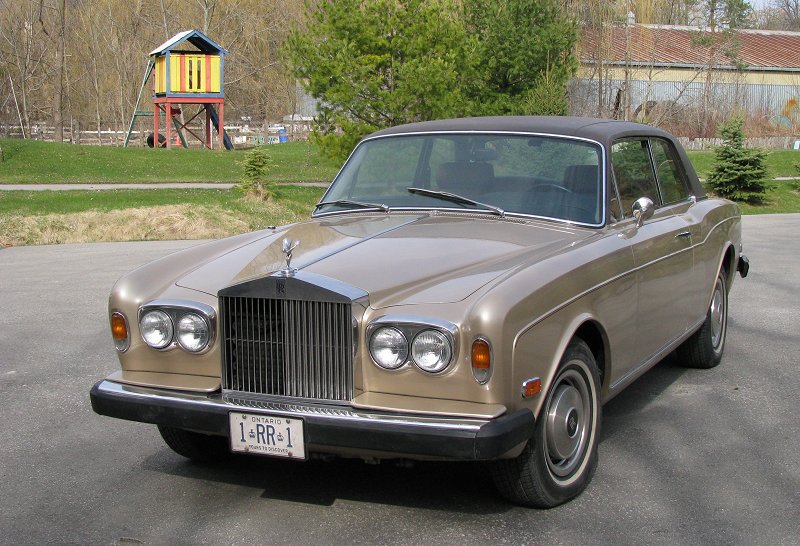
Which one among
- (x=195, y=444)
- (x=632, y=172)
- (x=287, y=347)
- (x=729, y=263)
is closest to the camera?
(x=287, y=347)

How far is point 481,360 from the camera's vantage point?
3.74 m

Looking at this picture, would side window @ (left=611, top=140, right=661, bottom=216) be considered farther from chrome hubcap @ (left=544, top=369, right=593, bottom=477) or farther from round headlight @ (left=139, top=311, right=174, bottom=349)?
round headlight @ (left=139, top=311, right=174, bottom=349)

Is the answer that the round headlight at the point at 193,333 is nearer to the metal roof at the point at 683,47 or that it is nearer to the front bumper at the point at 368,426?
the front bumper at the point at 368,426

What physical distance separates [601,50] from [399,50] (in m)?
10.8

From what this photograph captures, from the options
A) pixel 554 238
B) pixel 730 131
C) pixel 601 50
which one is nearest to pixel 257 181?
pixel 730 131

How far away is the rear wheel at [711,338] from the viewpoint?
661cm

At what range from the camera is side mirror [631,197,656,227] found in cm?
522

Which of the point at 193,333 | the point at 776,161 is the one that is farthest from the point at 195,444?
the point at 776,161

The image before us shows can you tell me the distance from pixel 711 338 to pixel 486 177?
2343mm

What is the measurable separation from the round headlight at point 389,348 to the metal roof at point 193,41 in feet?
101

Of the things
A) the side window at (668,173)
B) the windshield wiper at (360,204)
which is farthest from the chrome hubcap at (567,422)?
the side window at (668,173)

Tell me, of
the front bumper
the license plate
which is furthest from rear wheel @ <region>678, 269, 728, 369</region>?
the license plate

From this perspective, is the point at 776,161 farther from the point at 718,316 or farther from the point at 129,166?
the point at 718,316

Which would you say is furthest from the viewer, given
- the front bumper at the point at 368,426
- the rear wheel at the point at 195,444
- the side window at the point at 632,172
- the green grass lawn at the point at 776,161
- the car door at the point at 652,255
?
the green grass lawn at the point at 776,161
